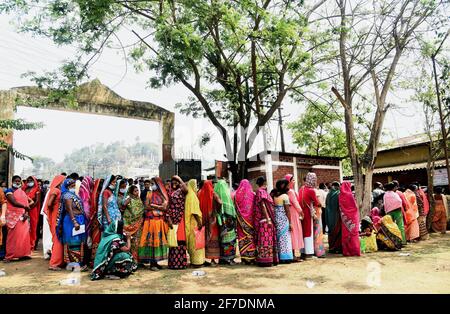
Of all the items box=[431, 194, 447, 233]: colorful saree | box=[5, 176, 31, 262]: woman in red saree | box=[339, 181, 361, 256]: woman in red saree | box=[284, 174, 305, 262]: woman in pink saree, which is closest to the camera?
box=[284, 174, 305, 262]: woman in pink saree

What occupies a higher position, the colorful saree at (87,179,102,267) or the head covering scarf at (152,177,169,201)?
the head covering scarf at (152,177,169,201)

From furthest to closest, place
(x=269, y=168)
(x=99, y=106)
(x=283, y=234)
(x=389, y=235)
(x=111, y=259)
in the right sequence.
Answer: (x=269, y=168) → (x=99, y=106) → (x=389, y=235) → (x=283, y=234) → (x=111, y=259)

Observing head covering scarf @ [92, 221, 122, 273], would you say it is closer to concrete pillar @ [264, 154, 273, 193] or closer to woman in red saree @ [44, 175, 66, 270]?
woman in red saree @ [44, 175, 66, 270]

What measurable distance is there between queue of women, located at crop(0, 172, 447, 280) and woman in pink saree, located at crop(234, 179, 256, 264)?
0.02m

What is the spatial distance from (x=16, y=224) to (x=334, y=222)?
680 centimetres

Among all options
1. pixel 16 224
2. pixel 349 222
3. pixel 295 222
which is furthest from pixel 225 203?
pixel 16 224

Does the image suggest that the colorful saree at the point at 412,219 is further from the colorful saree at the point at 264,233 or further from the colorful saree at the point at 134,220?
the colorful saree at the point at 134,220

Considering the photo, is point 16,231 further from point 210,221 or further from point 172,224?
point 210,221

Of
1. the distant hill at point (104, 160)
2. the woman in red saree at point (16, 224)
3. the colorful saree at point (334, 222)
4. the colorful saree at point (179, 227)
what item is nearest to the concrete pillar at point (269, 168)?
the colorful saree at point (334, 222)

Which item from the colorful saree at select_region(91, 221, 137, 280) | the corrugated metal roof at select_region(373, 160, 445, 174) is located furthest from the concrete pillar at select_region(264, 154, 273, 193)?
the colorful saree at select_region(91, 221, 137, 280)

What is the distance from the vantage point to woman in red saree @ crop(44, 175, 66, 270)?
21.0 feet

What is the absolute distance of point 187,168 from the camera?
14.5 m

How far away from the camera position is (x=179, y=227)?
639 centimetres
